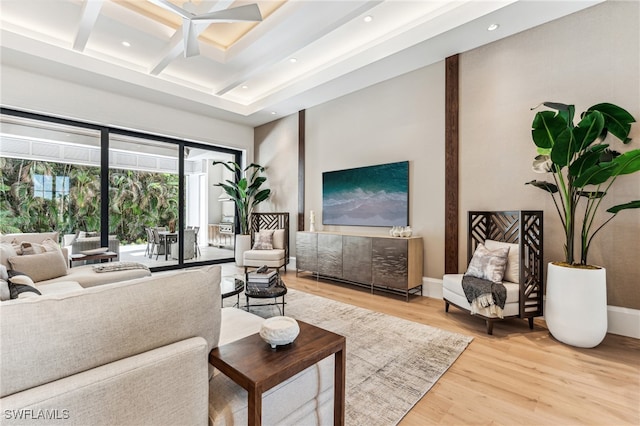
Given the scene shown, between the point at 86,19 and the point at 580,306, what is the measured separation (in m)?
5.41

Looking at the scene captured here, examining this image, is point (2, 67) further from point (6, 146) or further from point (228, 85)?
point (228, 85)

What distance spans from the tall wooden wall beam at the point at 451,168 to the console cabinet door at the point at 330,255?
152 cm

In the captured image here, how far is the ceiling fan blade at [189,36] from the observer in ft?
9.34

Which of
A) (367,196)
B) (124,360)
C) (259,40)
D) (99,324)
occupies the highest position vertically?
(259,40)

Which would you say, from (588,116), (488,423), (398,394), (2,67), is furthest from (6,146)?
(588,116)

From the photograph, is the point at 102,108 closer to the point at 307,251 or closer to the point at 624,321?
the point at 307,251

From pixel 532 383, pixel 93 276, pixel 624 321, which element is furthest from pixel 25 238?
pixel 624 321

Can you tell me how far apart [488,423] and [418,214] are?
8.93 feet

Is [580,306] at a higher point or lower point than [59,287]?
lower

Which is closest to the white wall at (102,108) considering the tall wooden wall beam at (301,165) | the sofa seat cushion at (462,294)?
the tall wooden wall beam at (301,165)

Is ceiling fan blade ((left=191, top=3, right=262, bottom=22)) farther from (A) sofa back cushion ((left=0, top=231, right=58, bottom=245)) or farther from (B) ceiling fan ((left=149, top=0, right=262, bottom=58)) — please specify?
(A) sofa back cushion ((left=0, top=231, right=58, bottom=245))

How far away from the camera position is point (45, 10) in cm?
324

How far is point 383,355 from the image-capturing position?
2289mm

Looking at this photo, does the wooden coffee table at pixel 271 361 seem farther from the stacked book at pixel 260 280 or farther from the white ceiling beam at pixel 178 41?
the white ceiling beam at pixel 178 41
